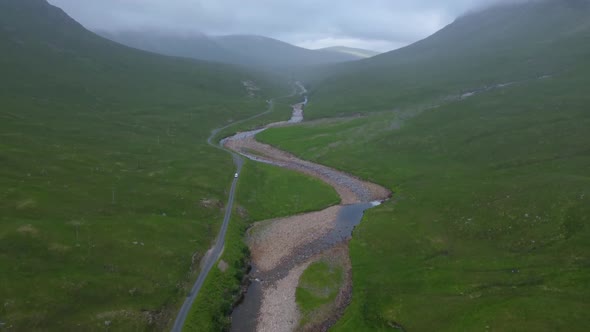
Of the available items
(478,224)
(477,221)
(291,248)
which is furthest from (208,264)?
(477,221)

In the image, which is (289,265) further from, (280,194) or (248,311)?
(280,194)

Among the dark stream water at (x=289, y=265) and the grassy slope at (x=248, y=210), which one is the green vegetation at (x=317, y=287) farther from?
the grassy slope at (x=248, y=210)

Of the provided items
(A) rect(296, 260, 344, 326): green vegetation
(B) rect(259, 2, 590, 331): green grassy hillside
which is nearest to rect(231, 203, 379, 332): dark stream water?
(A) rect(296, 260, 344, 326): green vegetation

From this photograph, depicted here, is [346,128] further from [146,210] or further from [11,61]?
[11,61]

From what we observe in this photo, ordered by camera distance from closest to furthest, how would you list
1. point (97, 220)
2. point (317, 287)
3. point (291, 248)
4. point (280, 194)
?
point (317, 287), point (97, 220), point (291, 248), point (280, 194)

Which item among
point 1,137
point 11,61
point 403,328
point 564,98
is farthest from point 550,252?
point 11,61

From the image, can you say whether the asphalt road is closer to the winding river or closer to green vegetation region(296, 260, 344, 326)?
the winding river
